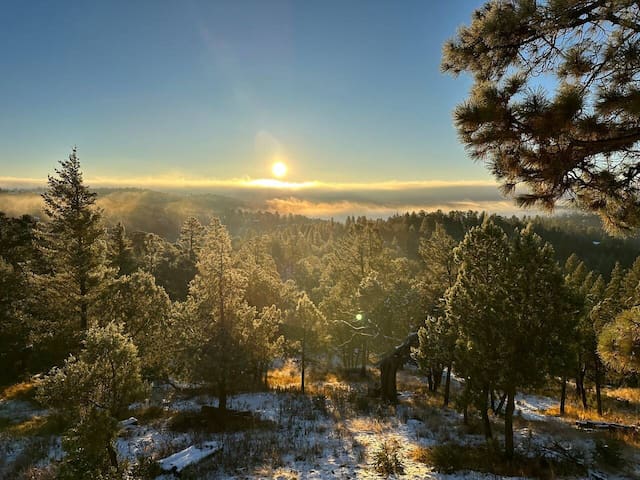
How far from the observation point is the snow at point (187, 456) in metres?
12.2

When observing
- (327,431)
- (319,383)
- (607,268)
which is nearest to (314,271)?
(319,383)

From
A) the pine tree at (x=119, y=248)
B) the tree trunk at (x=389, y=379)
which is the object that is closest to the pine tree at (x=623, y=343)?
the tree trunk at (x=389, y=379)

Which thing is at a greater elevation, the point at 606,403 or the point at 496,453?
the point at 496,453

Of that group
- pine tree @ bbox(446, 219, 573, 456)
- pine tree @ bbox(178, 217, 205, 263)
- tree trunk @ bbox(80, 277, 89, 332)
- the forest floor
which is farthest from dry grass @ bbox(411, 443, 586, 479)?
pine tree @ bbox(178, 217, 205, 263)

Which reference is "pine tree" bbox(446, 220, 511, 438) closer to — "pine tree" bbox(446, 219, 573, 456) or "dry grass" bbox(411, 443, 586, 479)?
"pine tree" bbox(446, 219, 573, 456)

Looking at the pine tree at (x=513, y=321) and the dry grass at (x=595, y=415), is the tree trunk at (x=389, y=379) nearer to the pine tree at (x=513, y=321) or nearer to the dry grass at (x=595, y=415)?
the pine tree at (x=513, y=321)

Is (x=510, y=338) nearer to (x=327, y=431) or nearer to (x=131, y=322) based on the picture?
(x=327, y=431)

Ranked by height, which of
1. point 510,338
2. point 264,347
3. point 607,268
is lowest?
point 607,268

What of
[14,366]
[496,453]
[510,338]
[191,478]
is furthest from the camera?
[14,366]

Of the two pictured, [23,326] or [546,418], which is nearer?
[546,418]

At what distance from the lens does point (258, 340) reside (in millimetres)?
20125

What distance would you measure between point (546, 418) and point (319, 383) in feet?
52.8

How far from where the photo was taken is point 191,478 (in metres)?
11.7

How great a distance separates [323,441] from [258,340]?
639 cm
